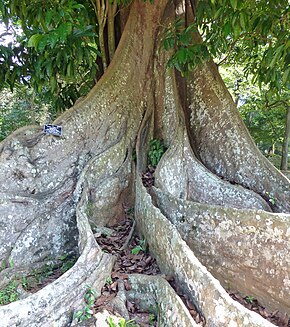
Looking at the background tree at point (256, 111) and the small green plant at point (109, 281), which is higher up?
the background tree at point (256, 111)

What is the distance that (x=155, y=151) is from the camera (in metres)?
4.32

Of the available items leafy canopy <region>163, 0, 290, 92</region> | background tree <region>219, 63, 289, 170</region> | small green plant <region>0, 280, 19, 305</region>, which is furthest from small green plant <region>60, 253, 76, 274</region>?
background tree <region>219, 63, 289, 170</region>

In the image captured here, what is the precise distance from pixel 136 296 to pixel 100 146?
199 centimetres

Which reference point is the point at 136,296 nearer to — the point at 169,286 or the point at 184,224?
the point at 169,286

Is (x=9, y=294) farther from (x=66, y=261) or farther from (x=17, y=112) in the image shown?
(x=17, y=112)

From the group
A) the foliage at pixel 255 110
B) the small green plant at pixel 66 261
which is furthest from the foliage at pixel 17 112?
the small green plant at pixel 66 261

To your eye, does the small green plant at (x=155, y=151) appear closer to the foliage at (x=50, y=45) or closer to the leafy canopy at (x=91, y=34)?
the leafy canopy at (x=91, y=34)

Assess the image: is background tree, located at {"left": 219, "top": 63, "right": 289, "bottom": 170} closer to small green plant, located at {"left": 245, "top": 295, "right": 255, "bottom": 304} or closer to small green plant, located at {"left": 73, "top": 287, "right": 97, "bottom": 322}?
small green plant, located at {"left": 245, "top": 295, "right": 255, "bottom": 304}

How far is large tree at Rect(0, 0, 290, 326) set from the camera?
2.44 m

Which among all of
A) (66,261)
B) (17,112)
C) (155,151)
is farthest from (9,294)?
(17,112)

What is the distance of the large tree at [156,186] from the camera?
2.44 metres

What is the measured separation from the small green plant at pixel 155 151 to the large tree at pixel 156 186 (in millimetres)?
92

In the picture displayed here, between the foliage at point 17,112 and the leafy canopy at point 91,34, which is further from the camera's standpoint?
the foliage at point 17,112

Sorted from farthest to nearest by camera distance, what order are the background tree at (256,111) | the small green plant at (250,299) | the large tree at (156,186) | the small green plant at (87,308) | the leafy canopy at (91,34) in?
the background tree at (256,111)
the leafy canopy at (91,34)
the small green plant at (250,299)
the large tree at (156,186)
the small green plant at (87,308)
